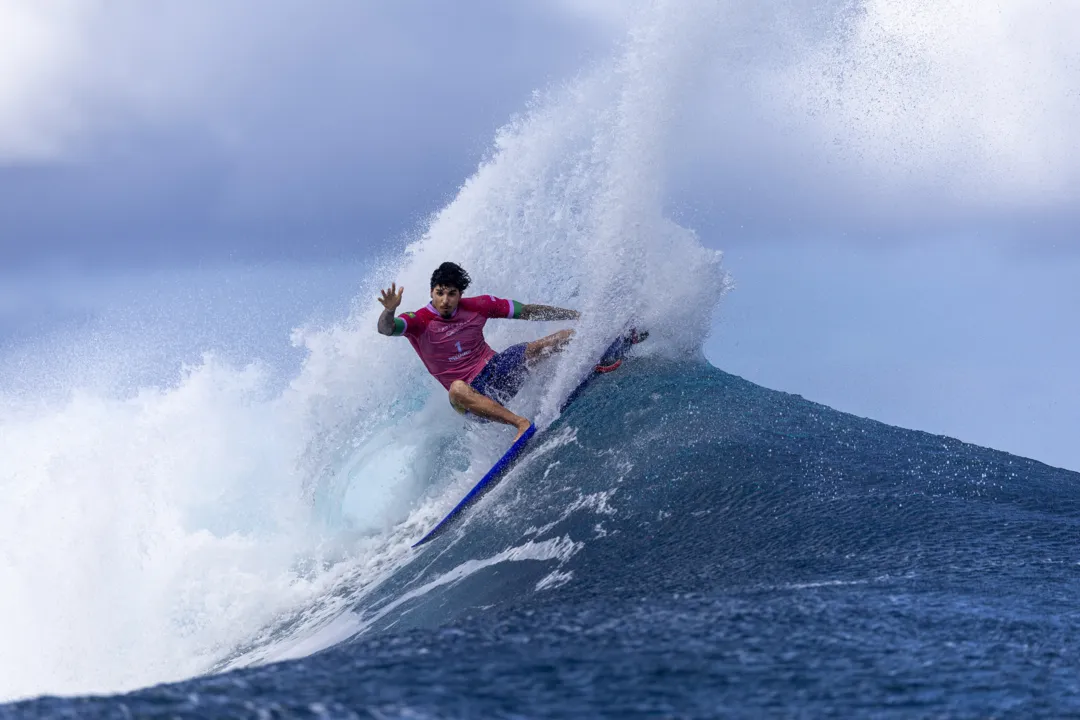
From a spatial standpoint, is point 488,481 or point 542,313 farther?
point 542,313

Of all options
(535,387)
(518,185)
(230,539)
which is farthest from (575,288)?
(230,539)

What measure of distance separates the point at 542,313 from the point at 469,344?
2.38ft

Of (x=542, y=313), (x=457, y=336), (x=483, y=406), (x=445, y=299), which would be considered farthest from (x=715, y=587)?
(x=542, y=313)

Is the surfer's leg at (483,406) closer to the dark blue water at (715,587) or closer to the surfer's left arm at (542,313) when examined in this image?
the dark blue water at (715,587)

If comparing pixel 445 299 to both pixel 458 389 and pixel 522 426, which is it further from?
pixel 522 426

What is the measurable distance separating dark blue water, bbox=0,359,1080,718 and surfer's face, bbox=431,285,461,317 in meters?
1.37

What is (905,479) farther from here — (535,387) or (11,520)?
(11,520)

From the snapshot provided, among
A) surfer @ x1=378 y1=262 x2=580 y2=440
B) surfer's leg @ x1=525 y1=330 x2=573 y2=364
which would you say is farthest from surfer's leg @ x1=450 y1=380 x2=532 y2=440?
surfer's leg @ x1=525 y1=330 x2=573 y2=364

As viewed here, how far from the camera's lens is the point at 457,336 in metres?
7.50

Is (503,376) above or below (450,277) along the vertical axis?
below

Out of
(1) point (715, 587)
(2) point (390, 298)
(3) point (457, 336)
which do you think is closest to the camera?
(1) point (715, 587)

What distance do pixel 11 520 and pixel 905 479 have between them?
8.62 metres

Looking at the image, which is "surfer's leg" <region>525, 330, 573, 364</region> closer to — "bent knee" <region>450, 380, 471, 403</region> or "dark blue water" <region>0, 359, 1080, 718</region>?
"dark blue water" <region>0, 359, 1080, 718</region>

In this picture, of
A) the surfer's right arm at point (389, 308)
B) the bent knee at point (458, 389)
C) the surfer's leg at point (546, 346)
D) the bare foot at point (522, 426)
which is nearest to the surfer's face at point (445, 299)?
the surfer's right arm at point (389, 308)
